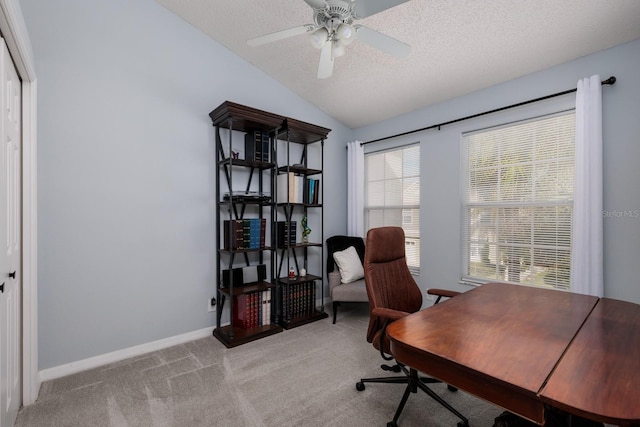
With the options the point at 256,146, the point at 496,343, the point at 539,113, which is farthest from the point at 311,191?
the point at 496,343

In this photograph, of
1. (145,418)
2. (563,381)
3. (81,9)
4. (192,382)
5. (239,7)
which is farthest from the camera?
(239,7)

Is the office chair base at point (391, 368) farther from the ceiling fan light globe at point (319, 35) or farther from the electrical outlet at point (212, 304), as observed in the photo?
the ceiling fan light globe at point (319, 35)

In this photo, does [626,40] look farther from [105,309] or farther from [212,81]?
[105,309]

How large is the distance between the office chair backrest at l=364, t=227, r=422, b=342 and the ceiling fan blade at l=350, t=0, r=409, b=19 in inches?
50.2

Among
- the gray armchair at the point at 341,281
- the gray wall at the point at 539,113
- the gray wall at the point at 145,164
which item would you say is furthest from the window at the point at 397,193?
the gray armchair at the point at 341,281

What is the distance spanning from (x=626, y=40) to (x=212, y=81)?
3448mm

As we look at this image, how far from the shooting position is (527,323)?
54.4 inches

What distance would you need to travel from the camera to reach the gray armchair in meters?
3.29

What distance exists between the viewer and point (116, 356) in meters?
2.47

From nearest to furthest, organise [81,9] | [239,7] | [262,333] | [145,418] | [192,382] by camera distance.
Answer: [145,418]
[192,382]
[81,9]
[239,7]
[262,333]

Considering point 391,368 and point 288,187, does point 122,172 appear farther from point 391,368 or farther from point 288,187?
point 391,368

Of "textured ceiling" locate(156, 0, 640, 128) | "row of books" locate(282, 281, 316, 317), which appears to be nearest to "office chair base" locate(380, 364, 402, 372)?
"row of books" locate(282, 281, 316, 317)

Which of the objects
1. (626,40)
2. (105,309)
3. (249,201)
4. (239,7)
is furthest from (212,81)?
(626,40)

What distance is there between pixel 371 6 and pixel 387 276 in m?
1.59
